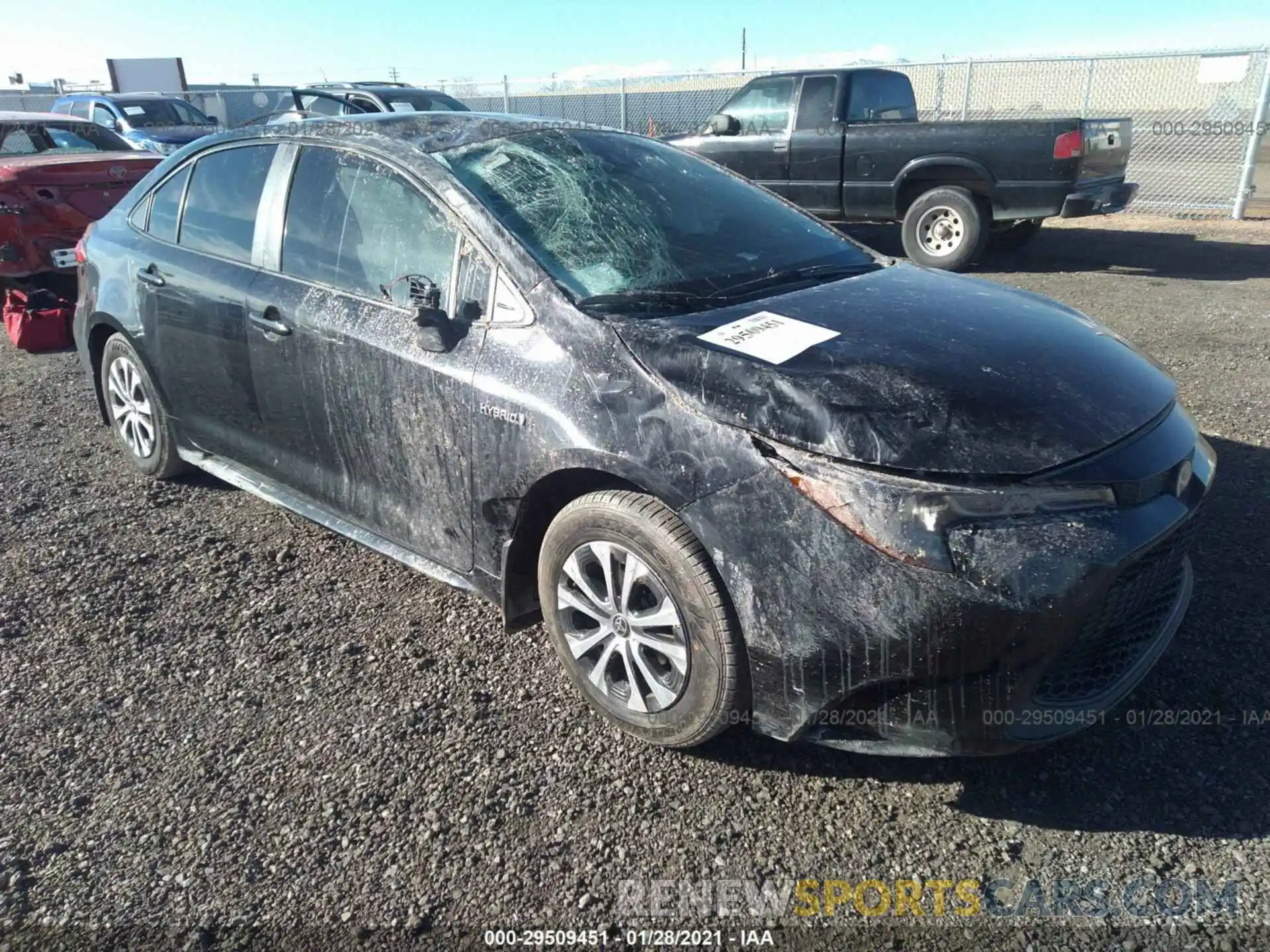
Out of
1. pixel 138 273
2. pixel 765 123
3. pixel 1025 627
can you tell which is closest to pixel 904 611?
pixel 1025 627

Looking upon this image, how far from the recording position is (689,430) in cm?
233

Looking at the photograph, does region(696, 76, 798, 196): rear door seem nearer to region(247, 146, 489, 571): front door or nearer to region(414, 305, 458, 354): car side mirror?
region(247, 146, 489, 571): front door

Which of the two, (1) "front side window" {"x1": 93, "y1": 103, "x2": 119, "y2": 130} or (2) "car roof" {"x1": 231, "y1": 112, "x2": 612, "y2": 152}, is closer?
(2) "car roof" {"x1": 231, "y1": 112, "x2": 612, "y2": 152}

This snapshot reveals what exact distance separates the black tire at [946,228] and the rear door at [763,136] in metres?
1.62

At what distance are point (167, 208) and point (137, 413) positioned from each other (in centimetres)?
104

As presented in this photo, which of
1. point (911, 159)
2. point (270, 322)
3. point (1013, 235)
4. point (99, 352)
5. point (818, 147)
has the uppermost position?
point (818, 147)

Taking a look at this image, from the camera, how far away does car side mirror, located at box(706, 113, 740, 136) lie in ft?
33.1

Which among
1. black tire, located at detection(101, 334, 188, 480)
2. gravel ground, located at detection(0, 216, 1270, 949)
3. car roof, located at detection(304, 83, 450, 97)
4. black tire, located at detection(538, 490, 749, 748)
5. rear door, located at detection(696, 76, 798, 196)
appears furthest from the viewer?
car roof, located at detection(304, 83, 450, 97)

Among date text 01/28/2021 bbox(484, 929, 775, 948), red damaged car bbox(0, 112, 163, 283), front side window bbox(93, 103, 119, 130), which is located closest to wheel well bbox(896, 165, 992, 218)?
red damaged car bbox(0, 112, 163, 283)

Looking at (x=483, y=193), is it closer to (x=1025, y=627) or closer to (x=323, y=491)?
(x=323, y=491)

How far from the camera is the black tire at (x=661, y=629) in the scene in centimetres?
234

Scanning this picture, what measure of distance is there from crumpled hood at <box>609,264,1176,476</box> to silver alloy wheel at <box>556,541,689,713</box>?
532 mm

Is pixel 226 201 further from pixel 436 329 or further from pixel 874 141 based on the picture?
pixel 874 141

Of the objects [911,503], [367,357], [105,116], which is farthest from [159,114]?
[911,503]
